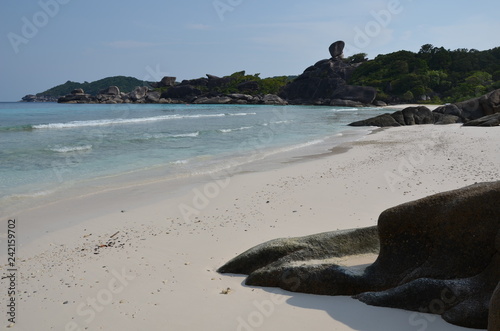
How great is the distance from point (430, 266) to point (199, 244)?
3399 mm

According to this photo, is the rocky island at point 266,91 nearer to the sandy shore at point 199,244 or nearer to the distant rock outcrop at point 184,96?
the distant rock outcrop at point 184,96

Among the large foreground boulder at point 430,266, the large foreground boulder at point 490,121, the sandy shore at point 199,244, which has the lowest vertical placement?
the sandy shore at point 199,244

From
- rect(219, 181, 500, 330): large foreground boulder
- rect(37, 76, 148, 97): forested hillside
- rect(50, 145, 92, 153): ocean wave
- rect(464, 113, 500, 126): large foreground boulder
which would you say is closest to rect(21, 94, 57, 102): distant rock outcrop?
rect(37, 76, 148, 97): forested hillside

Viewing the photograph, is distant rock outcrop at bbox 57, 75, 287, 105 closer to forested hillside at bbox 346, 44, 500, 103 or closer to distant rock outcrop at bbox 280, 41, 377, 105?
distant rock outcrop at bbox 280, 41, 377, 105

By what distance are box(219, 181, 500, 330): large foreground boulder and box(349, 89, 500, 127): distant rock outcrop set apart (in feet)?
94.0

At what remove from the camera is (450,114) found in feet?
102

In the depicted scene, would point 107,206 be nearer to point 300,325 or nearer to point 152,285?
point 152,285

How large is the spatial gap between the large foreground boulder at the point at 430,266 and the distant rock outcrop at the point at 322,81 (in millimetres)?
89266

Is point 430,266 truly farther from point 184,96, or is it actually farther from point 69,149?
point 184,96

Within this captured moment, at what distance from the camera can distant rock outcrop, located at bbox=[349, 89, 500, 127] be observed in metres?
29.5

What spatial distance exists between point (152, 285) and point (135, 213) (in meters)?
3.76

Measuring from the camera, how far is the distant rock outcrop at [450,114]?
96.8ft

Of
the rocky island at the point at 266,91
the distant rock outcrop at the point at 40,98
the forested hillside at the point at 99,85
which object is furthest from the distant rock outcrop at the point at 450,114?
the distant rock outcrop at the point at 40,98

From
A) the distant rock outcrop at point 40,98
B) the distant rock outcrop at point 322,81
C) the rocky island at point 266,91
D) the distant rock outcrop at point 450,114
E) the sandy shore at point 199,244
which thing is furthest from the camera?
the distant rock outcrop at point 40,98
